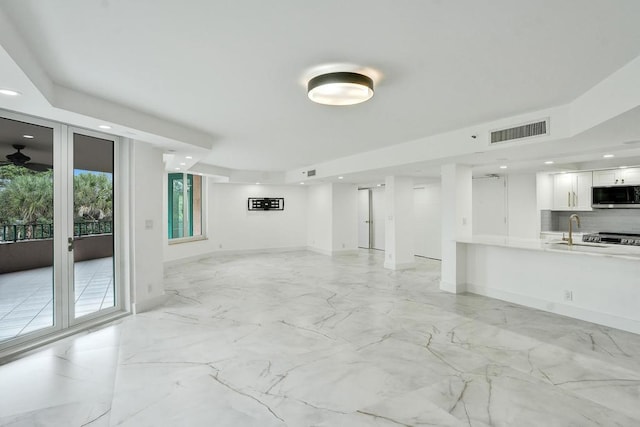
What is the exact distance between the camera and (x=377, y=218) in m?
10.9

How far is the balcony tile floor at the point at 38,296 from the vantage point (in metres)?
3.25

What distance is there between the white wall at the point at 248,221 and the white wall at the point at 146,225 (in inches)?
163

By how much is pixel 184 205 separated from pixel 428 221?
6.74 metres

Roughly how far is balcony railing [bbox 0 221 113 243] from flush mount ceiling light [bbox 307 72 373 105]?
324 centimetres

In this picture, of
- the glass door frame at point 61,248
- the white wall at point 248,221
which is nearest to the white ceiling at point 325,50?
the glass door frame at point 61,248

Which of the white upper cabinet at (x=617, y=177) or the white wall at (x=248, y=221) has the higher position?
the white upper cabinet at (x=617, y=177)

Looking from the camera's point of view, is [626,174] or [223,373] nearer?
[223,373]

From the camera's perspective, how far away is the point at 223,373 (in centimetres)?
283

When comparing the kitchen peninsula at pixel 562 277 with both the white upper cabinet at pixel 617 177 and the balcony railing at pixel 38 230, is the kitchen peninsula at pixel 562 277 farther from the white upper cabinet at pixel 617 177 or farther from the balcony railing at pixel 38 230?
the balcony railing at pixel 38 230

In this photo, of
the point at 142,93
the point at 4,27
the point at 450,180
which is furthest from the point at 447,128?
the point at 4,27

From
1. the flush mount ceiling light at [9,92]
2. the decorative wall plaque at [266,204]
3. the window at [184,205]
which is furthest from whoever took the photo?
the decorative wall plaque at [266,204]

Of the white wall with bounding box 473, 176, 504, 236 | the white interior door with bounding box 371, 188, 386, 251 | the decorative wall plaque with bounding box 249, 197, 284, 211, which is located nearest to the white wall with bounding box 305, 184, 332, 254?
the decorative wall plaque with bounding box 249, 197, 284, 211

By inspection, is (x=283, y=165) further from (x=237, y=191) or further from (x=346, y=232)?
(x=346, y=232)

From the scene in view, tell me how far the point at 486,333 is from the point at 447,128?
269 centimetres
